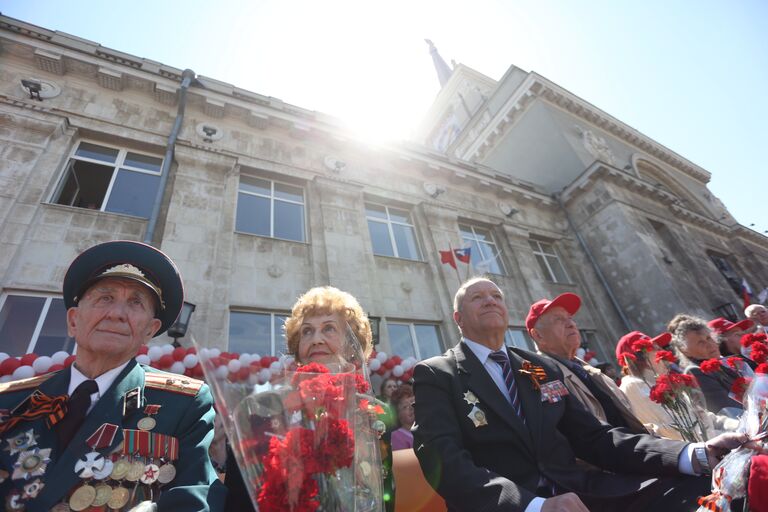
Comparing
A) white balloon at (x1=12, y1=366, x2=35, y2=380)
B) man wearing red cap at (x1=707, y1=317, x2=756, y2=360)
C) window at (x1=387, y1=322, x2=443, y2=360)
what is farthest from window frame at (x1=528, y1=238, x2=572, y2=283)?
white balloon at (x1=12, y1=366, x2=35, y2=380)

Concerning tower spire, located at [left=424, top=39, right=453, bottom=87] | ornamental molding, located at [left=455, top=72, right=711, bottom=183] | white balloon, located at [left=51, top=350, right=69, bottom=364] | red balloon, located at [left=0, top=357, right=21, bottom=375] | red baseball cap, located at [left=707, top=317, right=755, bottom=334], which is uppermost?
tower spire, located at [left=424, top=39, right=453, bottom=87]

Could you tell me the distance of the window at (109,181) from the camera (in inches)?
299

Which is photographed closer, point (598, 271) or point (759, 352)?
point (759, 352)

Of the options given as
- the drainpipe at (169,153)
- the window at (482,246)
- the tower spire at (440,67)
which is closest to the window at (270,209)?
the drainpipe at (169,153)

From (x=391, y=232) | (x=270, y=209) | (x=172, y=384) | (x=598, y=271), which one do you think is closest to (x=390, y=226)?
(x=391, y=232)

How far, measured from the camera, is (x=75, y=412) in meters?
1.72

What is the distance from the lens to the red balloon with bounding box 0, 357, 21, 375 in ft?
13.9

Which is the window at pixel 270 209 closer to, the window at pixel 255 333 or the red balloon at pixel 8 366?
the window at pixel 255 333

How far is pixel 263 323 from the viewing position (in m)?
7.61

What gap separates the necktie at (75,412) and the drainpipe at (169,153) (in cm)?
603

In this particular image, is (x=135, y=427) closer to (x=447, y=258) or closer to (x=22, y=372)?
(x=22, y=372)

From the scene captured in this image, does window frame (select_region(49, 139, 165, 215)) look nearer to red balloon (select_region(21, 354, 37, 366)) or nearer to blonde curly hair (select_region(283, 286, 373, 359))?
red balloon (select_region(21, 354, 37, 366))

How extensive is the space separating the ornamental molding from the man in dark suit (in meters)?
19.4

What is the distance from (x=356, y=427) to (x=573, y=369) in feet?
8.69
